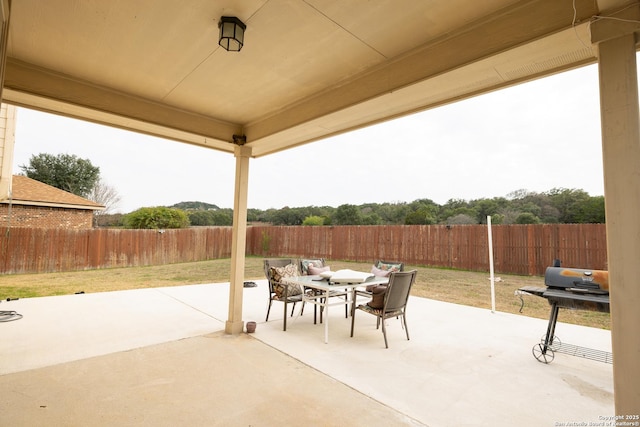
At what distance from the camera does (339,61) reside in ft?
7.48

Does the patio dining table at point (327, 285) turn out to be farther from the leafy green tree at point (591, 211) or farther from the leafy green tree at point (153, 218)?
the leafy green tree at point (153, 218)

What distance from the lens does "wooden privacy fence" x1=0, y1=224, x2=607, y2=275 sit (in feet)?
25.6

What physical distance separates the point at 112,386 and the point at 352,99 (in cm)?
304

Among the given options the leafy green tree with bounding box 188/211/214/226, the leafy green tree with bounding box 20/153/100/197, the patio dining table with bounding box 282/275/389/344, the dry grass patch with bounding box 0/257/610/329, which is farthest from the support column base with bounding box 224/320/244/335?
the leafy green tree with bounding box 20/153/100/197

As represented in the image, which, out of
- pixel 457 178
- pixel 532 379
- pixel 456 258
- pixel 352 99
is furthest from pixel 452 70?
pixel 457 178

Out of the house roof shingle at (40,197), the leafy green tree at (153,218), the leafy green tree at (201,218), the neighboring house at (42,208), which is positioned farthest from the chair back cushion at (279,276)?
the leafy green tree at (201,218)

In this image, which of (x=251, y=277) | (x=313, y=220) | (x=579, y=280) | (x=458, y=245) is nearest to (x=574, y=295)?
(x=579, y=280)

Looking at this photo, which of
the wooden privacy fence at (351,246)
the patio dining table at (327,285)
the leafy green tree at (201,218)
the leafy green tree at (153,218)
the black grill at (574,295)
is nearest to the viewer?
the black grill at (574,295)

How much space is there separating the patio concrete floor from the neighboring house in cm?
821

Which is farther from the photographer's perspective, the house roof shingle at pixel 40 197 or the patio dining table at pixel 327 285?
the house roof shingle at pixel 40 197

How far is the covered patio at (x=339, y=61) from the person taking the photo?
4.44ft

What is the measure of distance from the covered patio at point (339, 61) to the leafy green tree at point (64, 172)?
1988cm

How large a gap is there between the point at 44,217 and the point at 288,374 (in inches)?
487

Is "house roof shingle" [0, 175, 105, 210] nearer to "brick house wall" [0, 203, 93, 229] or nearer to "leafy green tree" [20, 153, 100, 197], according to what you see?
"brick house wall" [0, 203, 93, 229]
